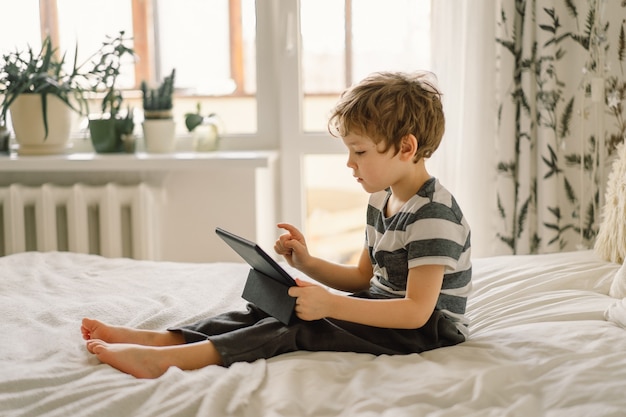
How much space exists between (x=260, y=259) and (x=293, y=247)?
0.85 ft

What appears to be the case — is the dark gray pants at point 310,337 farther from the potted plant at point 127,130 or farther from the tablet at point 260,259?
the potted plant at point 127,130

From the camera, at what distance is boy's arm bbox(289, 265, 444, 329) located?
4.50 ft

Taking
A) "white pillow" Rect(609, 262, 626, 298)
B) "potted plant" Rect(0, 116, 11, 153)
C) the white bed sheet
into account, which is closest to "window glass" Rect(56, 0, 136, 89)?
"potted plant" Rect(0, 116, 11, 153)

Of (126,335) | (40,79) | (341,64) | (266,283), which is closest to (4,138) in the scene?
(40,79)

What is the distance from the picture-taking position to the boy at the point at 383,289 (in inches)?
53.6

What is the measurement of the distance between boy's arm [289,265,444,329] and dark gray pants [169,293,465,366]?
0.05 m

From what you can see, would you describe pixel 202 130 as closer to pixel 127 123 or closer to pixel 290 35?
pixel 127 123

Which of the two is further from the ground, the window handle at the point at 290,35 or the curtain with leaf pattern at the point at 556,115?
the window handle at the point at 290,35

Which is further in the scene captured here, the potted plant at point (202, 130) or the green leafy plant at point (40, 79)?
the potted plant at point (202, 130)

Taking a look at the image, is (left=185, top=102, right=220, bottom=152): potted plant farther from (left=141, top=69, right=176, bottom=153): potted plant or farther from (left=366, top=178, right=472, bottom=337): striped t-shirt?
(left=366, top=178, right=472, bottom=337): striped t-shirt

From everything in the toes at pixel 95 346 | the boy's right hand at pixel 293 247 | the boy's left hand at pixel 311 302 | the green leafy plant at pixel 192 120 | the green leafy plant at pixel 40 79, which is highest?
the green leafy plant at pixel 40 79

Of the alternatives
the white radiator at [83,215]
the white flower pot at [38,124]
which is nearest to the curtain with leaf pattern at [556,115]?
the white radiator at [83,215]

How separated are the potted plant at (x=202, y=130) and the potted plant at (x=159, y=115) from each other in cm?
6

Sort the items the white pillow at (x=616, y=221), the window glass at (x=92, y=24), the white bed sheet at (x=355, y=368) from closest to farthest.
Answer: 1. the white bed sheet at (x=355, y=368)
2. the white pillow at (x=616, y=221)
3. the window glass at (x=92, y=24)
